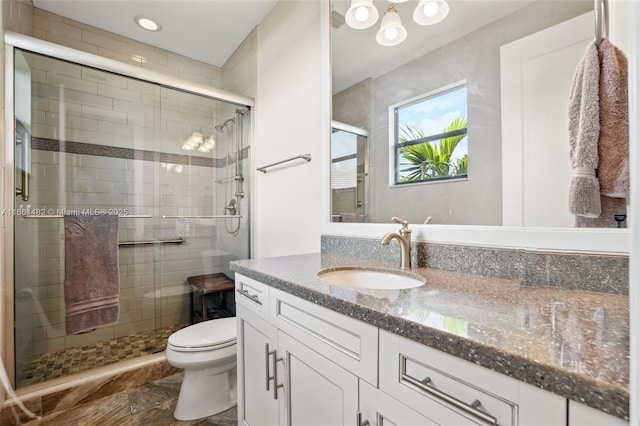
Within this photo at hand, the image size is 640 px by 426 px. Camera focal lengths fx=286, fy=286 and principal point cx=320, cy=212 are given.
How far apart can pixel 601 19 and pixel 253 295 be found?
139 cm

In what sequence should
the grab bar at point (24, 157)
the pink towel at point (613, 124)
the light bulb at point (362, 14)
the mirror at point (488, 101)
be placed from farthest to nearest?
the grab bar at point (24, 157) → the light bulb at point (362, 14) → the mirror at point (488, 101) → the pink towel at point (613, 124)

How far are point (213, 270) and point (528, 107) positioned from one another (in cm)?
227

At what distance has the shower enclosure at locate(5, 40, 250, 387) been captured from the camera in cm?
170

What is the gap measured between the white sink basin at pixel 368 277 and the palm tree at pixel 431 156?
42 cm

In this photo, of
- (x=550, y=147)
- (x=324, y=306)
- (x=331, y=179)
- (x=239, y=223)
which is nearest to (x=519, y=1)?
(x=550, y=147)

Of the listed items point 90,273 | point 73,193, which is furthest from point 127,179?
point 90,273

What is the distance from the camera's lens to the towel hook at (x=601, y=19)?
30.3 inches

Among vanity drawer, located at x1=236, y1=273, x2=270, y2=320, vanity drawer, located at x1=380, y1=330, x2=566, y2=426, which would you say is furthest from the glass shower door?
vanity drawer, located at x1=380, y1=330, x2=566, y2=426

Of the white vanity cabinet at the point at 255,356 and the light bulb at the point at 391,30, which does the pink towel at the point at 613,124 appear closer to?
the light bulb at the point at 391,30

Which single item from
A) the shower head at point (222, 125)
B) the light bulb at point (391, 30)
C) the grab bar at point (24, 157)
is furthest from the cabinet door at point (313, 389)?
the shower head at point (222, 125)

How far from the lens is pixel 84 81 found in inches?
76.9

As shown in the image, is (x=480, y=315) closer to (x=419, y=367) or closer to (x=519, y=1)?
(x=419, y=367)

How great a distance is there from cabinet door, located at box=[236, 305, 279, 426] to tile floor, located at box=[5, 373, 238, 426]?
1.36 feet

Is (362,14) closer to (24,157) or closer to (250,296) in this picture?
(250,296)
